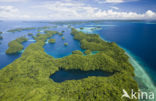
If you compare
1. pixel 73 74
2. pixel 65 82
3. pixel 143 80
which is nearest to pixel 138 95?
pixel 143 80

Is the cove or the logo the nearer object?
the logo

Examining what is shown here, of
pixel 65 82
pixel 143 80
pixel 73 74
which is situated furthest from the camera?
pixel 73 74


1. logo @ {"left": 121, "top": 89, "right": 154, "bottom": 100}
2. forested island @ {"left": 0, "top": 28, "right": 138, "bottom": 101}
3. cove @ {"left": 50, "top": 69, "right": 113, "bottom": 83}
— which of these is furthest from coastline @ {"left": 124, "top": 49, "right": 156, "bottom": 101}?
cove @ {"left": 50, "top": 69, "right": 113, "bottom": 83}

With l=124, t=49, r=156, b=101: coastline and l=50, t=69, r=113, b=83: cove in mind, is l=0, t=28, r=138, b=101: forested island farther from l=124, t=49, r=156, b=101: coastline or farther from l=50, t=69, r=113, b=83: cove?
l=124, t=49, r=156, b=101: coastline

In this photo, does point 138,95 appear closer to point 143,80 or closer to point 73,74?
point 143,80

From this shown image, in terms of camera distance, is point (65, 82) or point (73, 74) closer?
point (65, 82)

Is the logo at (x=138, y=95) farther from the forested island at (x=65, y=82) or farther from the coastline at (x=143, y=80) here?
the coastline at (x=143, y=80)

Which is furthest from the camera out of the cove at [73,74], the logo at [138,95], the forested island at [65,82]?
the cove at [73,74]

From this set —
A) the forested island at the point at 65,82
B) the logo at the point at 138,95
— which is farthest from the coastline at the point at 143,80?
the forested island at the point at 65,82
